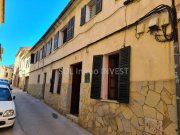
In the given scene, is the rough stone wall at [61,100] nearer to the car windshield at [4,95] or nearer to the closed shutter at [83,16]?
the car windshield at [4,95]

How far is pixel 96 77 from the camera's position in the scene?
7.14 metres

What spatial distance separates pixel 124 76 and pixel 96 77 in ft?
5.86

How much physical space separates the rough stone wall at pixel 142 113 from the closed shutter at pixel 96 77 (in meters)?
0.32

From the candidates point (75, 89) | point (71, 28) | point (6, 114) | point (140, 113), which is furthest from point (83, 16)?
point (140, 113)

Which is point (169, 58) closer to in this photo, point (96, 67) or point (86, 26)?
point (96, 67)

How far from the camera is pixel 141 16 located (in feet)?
17.1

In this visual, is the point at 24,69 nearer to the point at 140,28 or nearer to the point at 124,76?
the point at 124,76

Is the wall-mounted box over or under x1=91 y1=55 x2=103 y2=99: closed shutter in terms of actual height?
over

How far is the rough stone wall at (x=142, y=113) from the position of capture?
4.03m

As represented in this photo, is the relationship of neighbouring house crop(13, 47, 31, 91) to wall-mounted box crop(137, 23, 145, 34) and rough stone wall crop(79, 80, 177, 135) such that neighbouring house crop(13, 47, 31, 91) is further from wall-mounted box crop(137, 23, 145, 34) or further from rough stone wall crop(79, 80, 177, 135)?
wall-mounted box crop(137, 23, 145, 34)

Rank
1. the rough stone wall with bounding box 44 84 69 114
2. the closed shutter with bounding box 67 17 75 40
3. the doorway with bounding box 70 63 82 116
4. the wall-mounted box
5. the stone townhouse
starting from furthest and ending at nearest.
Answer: the closed shutter with bounding box 67 17 75 40, the rough stone wall with bounding box 44 84 69 114, the doorway with bounding box 70 63 82 116, the wall-mounted box, the stone townhouse

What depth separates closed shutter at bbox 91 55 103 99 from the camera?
22.6 feet

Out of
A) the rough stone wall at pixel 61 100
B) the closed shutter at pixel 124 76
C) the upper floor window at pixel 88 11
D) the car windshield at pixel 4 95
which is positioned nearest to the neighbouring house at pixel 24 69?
the rough stone wall at pixel 61 100

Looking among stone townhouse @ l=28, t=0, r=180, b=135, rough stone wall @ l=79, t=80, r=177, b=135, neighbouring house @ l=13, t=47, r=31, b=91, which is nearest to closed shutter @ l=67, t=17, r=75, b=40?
stone townhouse @ l=28, t=0, r=180, b=135
